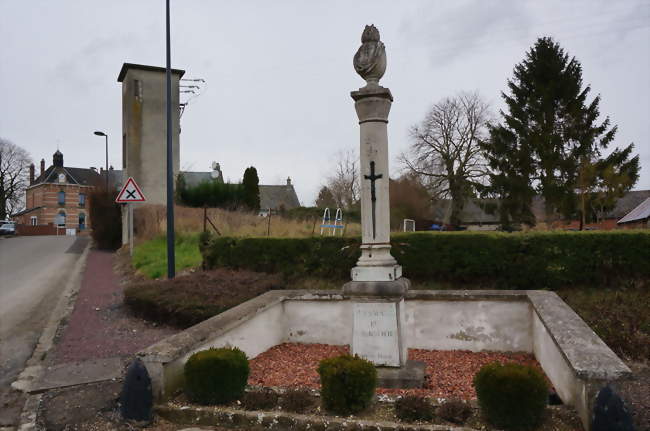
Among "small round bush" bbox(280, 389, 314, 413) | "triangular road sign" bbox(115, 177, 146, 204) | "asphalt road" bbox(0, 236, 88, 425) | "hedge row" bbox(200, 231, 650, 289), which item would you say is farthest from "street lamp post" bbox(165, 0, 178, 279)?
"small round bush" bbox(280, 389, 314, 413)

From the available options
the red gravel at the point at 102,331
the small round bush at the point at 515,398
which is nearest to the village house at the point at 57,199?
the red gravel at the point at 102,331

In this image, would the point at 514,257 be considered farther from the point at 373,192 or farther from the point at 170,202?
the point at 170,202

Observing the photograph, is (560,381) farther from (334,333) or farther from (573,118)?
(573,118)

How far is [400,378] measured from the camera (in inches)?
217

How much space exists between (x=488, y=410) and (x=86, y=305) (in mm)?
9013

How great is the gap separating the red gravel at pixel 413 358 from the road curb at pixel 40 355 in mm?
2185

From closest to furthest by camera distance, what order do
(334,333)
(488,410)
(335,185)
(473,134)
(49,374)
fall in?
(488,410), (49,374), (334,333), (473,134), (335,185)

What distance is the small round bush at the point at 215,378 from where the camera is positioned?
468 centimetres

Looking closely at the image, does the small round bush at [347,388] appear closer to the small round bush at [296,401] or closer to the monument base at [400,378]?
the small round bush at [296,401]

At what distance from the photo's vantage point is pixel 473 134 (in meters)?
37.9

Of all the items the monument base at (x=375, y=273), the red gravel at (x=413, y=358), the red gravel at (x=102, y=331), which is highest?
the monument base at (x=375, y=273)

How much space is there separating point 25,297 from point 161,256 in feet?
13.3

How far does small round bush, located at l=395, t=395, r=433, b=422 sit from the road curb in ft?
10.7

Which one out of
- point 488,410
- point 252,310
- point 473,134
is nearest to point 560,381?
point 488,410
